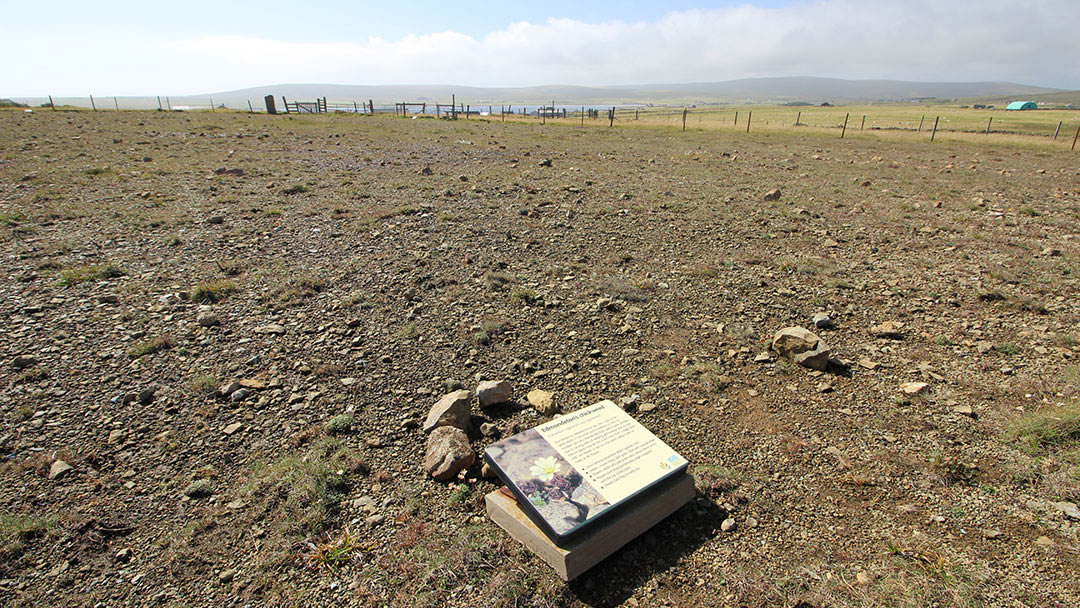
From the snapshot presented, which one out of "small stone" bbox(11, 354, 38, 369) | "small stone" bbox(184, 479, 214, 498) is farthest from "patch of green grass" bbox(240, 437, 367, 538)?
"small stone" bbox(11, 354, 38, 369)

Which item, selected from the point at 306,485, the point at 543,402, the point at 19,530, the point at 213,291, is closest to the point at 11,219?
the point at 213,291

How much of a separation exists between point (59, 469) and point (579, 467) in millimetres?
4321

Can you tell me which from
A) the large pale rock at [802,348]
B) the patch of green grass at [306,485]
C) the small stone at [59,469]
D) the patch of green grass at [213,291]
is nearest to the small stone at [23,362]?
the patch of green grass at [213,291]

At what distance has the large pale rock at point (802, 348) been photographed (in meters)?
5.95

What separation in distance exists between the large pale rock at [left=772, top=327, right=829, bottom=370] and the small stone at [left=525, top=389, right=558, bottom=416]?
305 cm

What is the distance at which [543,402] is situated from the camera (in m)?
5.11

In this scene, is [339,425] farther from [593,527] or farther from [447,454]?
[593,527]

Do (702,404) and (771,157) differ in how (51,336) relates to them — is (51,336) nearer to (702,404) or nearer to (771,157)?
(702,404)

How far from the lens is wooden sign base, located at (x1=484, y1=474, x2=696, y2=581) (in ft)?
10.6

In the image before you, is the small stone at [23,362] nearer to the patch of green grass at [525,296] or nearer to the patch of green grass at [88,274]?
the patch of green grass at [88,274]

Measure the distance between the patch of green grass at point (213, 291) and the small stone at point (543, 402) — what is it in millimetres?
5221

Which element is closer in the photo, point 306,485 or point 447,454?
point 306,485

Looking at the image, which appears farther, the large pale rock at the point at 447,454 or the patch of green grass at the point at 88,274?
the patch of green grass at the point at 88,274

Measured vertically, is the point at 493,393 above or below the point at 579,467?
below
